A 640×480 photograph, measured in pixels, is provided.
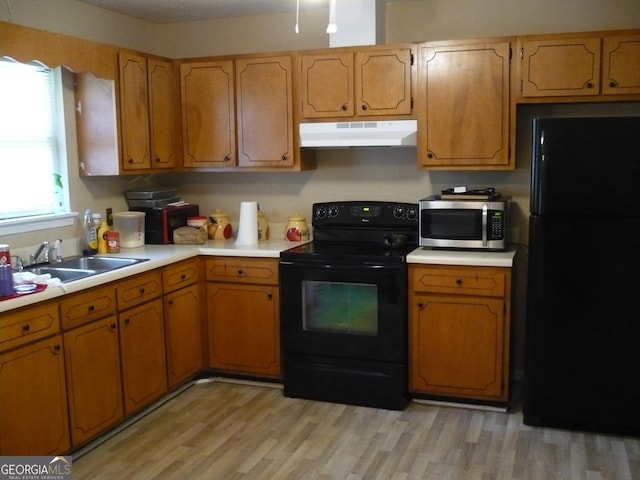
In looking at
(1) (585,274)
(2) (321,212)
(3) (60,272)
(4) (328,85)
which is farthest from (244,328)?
(1) (585,274)

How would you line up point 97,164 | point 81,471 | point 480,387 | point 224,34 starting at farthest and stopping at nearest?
point 224,34, point 97,164, point 480,387, point 81,471

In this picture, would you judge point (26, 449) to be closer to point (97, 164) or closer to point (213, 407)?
point (213, 407)

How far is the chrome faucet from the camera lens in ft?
11.9

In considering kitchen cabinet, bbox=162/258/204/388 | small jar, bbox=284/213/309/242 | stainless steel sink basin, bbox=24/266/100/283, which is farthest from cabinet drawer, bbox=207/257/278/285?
stainless steel sink basin, bbox=24/266/100/283

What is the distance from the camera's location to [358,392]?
12.7ft

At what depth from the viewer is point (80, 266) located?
381cm

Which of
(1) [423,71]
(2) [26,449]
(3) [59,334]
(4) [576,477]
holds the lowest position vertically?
(4) [576,477]

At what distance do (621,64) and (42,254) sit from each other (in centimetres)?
333

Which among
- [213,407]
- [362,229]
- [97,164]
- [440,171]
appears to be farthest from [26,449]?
[440,171]

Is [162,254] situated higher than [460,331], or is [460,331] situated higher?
[162,254]

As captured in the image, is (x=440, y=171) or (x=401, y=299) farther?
(x=440, y=171)

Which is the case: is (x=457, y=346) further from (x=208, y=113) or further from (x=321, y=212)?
(x=208, y=113)

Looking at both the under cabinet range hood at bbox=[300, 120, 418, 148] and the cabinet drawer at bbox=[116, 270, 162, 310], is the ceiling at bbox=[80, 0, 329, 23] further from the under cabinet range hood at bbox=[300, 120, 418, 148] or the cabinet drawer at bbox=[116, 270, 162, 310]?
the cabinet drawer at bbox=[116, 270, 162, 310]

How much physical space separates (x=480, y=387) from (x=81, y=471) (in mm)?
2153
